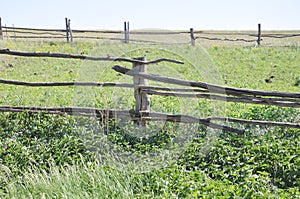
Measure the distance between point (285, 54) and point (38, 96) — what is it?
8855mm

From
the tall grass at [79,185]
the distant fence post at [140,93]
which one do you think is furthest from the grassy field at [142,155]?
the distant fence post at [140,93]

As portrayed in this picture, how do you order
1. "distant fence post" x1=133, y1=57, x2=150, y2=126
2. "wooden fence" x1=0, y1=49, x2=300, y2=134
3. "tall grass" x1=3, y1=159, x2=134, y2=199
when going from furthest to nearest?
"distant fence post" x1=133, y1=57, x2=150, y2=126, "wooden fence" x1=0, y1=49, x2=300, y2=134, "tall grass" x1=3, y1=159, x2=134, y2=199

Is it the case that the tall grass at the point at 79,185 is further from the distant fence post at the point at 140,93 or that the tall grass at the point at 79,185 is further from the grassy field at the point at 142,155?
the distant fence post at the point at 140,93

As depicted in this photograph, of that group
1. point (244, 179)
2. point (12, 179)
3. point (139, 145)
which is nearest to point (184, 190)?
point (244, 179)

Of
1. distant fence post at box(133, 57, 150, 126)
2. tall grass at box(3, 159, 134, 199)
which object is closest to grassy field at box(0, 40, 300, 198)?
tall grass at box(3, 159, 134, 199)

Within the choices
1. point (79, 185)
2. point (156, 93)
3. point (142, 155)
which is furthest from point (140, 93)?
point (79, 185)

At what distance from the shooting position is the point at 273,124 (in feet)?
14.8

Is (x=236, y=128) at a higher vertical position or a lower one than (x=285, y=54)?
lower

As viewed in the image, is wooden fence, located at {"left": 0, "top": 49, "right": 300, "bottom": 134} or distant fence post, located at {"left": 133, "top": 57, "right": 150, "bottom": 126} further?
distant fence post, located at {"left": 133, "top": 57, "right": 150, "bottom": 126}

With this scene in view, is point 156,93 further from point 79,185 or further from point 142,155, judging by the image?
point 79,185

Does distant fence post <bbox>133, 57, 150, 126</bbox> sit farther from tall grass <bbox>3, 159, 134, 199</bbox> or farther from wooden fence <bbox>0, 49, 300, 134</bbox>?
tall grass <bbox>3, 159, 134, 199</bbox>

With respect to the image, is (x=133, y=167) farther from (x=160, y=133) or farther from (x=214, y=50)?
(x=214, y=50)

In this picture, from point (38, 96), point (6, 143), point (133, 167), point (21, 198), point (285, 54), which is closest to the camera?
point (21, 198)

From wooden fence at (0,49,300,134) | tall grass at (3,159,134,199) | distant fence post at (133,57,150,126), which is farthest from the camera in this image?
distant fence post at (133,57,150,126)
